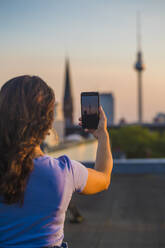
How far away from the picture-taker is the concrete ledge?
9.43 metres

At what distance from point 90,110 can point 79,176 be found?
1.15 feet

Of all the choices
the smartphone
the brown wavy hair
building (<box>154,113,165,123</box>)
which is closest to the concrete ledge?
the smartphone

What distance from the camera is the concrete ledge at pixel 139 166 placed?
30.9 feet

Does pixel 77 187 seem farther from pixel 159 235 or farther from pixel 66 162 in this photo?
pixel 159 235

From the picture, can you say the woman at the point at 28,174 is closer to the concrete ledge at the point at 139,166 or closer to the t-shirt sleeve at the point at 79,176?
the t-shirt sleeve at the point at 79,176

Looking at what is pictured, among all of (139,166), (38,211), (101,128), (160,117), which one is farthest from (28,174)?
(160,117)

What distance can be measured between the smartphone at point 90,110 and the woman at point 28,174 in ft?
0.91

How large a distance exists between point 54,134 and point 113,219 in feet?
13.2

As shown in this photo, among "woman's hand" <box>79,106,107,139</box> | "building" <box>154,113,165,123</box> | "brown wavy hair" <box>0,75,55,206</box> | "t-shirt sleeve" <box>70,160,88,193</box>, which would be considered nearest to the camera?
"brown wavy hair" <box>0,75,55,206</box>

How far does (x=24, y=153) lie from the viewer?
1420 millimetres

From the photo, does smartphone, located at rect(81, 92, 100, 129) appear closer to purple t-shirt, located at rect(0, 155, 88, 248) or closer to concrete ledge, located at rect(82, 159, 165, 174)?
purple t-shirt, located at rect(0, 155, 88, 248)

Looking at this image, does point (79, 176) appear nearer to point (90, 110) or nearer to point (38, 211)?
point (38, 211)

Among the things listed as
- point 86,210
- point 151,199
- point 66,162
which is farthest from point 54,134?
point 151,199

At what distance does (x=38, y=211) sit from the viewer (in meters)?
1.44
